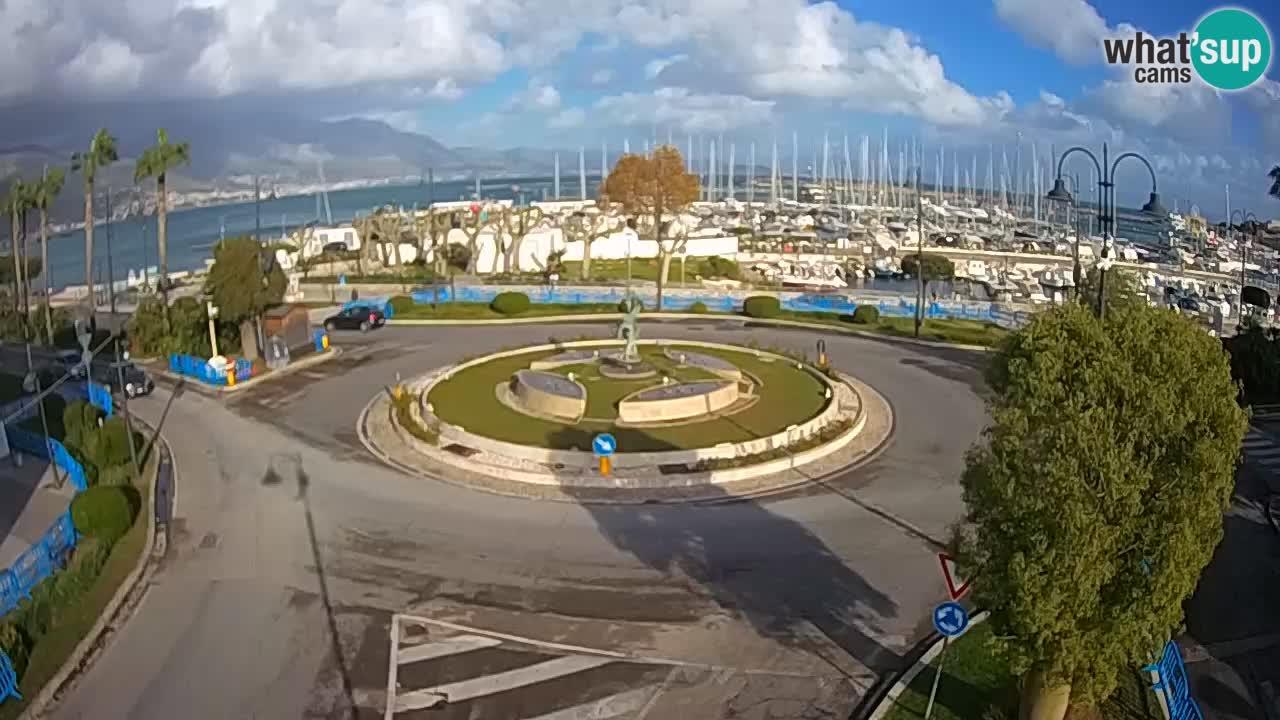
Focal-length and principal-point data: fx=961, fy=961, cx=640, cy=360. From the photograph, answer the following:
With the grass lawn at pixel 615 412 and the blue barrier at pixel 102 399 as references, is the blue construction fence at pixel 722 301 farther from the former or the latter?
the blue barrier at pixel 102 399

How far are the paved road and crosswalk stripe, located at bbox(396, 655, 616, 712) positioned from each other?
43 millimetres

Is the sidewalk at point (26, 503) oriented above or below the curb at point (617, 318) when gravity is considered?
below

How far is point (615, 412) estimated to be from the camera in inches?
1037

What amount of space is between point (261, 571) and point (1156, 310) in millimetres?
15272

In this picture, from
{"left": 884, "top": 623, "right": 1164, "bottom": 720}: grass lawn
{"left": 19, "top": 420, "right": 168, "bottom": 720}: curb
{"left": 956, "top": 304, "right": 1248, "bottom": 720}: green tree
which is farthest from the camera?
{"left": 19, "top": 420, "right": 168, "bottom": 720}: curb

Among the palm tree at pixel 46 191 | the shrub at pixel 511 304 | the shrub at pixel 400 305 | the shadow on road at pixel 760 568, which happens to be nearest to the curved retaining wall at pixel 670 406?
→ the shadow on road at pixel 760 568

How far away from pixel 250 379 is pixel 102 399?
15.2 feet

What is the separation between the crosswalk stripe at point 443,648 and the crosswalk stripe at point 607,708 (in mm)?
2192

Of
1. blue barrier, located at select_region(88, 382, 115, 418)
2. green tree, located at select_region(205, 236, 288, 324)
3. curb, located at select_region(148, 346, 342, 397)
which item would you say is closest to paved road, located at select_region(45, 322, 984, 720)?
blue barrier, located at select_region(88, 382, 115, 418)

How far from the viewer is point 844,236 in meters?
112

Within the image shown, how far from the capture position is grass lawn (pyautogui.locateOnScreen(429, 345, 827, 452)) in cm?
2434

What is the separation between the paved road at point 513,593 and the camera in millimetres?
13719

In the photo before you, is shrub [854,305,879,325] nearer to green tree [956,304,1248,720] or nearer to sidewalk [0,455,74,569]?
sidewalk [0,455,74,569]

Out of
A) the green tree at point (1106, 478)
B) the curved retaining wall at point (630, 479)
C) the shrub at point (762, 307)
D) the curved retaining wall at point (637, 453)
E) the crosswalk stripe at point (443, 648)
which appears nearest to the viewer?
the green tree at point (1106, 478)
